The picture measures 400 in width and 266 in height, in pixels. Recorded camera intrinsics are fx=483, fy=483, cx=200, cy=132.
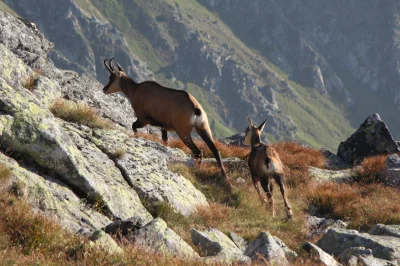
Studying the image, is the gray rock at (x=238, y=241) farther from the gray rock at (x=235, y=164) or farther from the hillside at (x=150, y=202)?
the gray rock at (x=235, y=164)

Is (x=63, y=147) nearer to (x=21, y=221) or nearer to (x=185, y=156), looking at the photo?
(x=21, y=221)

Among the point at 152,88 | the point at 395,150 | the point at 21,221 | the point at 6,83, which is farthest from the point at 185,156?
the point at 395,150

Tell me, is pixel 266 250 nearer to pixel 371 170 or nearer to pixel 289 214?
pixel 289 214

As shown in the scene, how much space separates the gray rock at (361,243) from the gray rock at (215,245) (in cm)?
191

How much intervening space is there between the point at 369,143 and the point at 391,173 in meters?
5.42

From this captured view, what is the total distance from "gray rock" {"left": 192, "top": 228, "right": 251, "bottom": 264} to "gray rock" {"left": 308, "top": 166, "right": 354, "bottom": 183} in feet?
30.8

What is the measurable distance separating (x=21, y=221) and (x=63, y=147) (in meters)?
3.19

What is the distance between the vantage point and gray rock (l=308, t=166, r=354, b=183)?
18.0 meters

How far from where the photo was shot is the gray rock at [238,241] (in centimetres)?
984

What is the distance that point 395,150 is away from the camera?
22500mm

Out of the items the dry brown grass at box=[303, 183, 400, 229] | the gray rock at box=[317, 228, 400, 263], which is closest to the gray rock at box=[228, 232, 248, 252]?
the gray rock at box=[317, 228, 400, 263]

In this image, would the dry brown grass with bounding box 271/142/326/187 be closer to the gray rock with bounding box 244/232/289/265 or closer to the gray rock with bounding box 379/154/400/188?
the gray rock with bounding box 379/154/400/188

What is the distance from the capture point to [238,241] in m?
10.0

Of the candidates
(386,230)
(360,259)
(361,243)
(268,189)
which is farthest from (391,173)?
(360,259)
